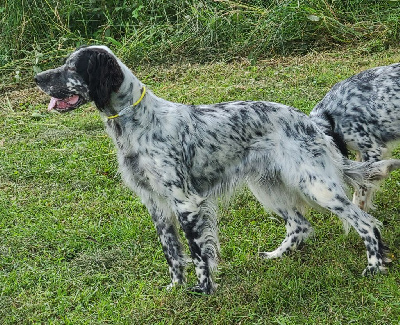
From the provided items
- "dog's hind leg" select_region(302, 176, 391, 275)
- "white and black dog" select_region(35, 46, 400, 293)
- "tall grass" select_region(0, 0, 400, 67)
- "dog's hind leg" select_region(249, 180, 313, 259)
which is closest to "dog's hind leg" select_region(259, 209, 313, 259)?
"dog's hind leg" select_region(249, 180, 313, 259)

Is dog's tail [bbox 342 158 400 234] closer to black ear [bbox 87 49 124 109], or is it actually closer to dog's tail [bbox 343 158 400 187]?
dog's tail [bbox 343 158 400 187]

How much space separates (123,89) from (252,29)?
19.1ft

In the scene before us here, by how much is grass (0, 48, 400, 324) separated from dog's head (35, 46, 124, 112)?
1.30m

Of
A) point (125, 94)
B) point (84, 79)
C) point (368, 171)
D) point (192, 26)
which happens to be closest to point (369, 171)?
point (368, 171)

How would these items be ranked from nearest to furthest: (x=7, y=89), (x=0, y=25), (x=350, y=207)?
(x=350, y=207) < (x=7, y=89) < (x=0, y=25)

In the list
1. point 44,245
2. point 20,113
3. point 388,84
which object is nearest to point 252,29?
point 20,113

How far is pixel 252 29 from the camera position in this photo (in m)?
10.1

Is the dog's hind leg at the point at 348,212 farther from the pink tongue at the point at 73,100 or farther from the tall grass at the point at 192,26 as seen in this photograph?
the tall grass at the point at 192,26

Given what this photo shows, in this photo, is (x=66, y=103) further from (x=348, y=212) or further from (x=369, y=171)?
(x=369, y=171)

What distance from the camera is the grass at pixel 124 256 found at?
4.46m

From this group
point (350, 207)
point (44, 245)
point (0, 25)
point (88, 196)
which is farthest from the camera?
point (0, 25)

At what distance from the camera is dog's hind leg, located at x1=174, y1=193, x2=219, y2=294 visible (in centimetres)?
463

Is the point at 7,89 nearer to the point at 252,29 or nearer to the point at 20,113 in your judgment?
the point at 20,113

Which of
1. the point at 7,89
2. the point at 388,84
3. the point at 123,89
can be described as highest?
the point at 123,89
